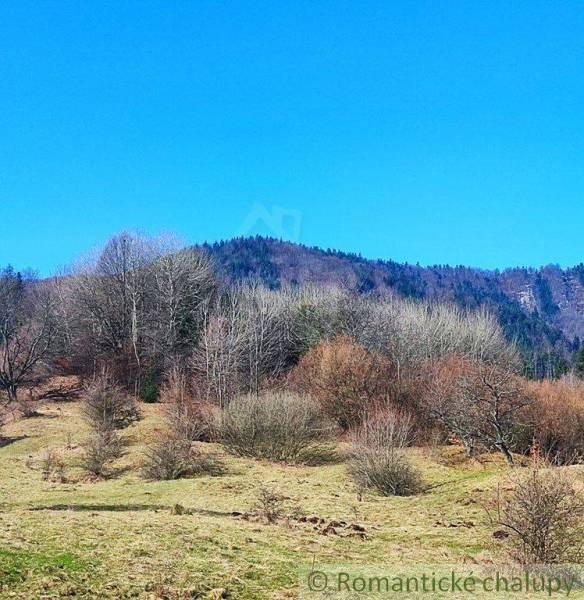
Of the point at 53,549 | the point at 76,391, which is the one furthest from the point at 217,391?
the point at 53,549

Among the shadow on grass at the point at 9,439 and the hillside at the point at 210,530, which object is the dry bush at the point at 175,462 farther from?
A: the shadow on grass at the point at 9,439

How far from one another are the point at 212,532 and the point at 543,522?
481 centimetres

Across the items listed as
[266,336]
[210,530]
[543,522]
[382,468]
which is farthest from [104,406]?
[543,522]

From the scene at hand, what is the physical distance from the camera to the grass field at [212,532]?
21.4ft

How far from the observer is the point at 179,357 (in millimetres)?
42719

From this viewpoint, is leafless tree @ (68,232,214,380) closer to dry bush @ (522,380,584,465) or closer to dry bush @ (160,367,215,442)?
dry bush @ (160,367,215,442)

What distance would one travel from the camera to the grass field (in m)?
6.52

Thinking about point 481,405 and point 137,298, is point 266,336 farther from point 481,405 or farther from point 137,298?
point 481,405

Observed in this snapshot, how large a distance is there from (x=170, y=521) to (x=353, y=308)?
1520 inches

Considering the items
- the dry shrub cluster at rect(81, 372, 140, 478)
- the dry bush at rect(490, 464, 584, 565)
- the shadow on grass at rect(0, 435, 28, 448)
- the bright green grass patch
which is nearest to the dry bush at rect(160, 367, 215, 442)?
the dry shrub cluster at rect(81, 372, 140, 478)

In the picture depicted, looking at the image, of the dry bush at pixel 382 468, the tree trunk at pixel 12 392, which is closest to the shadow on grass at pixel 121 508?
the dry bush at pixel 382 468

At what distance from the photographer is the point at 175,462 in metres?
19.3

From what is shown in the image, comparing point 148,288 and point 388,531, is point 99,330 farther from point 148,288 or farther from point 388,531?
point 388,531

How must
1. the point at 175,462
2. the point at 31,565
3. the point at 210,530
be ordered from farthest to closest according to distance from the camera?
the point at 175,462, the point at 210,530, the point at 31,565
